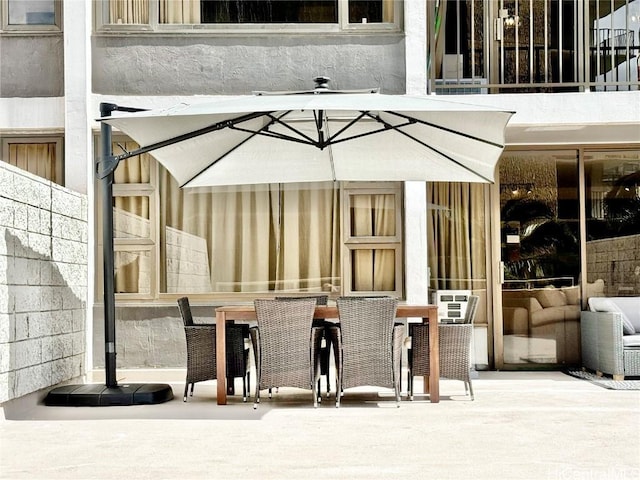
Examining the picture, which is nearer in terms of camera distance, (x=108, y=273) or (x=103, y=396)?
(x=103, y=396)

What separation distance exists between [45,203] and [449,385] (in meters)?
3.94

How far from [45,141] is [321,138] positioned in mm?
3507

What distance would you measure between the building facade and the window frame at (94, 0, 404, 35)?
14mm

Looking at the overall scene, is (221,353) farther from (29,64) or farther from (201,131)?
(29,64)

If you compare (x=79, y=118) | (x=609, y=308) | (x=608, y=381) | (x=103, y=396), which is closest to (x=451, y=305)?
(x=609, y=308)

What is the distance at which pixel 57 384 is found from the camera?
26.5 ft

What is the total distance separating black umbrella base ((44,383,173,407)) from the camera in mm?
7543

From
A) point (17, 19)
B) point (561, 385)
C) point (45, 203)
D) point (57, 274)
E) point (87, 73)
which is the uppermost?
point (17, 19)

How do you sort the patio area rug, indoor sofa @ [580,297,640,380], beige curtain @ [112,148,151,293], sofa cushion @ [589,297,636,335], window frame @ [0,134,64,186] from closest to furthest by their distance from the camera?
the patio area rug < indoor sofa @ [580,297,640,380] < sofa cushion @ [589,297,636,335] < beige curtain @ [112,148,151,293] < window frame @ [0,134,64,186]

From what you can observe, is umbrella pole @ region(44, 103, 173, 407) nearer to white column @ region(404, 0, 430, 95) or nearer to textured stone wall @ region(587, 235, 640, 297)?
white column @ region(404, 0, 430, 95)

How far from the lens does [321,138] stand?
7.56 m

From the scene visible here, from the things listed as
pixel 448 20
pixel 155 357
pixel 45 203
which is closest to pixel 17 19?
pixel 45 203

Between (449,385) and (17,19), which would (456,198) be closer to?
(449,385)

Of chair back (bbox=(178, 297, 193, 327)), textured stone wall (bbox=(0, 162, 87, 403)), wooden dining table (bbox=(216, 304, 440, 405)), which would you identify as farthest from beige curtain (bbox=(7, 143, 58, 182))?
wooden dining table (bbox=(216, 304, 440, 405))
